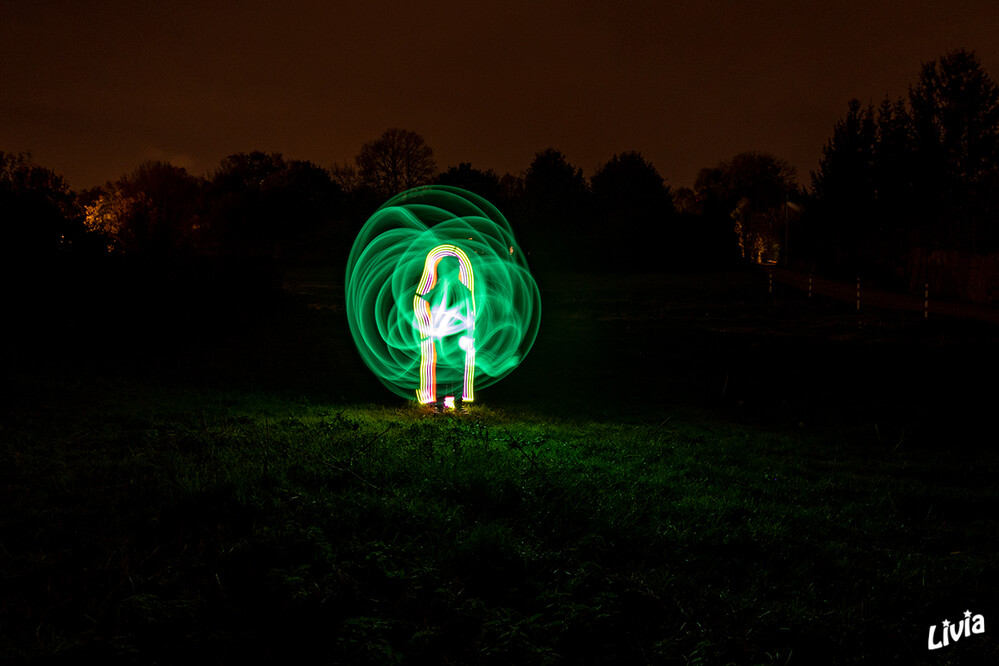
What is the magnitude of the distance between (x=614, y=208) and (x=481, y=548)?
63.7 metres

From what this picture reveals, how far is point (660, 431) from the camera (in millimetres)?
8195

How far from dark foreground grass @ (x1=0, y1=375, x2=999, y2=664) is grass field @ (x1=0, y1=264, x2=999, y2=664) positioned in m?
0.02

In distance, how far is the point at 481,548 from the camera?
4.50 metres

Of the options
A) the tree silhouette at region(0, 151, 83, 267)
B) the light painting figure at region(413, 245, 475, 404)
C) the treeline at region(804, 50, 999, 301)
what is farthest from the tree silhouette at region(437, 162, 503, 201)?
the light painting figure at region(413, 245, 475, 404)

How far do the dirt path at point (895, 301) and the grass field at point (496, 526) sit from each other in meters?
11.9

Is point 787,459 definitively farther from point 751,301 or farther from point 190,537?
point 751,301

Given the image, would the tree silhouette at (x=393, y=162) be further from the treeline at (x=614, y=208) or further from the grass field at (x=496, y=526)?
the grass field at (x=496, y=526)

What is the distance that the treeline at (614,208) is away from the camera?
60.7ft

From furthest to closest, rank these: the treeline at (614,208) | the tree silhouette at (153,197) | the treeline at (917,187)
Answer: the tree silhouette at (153,197)
the treeline at (917,187)
the treeline at (614,208)

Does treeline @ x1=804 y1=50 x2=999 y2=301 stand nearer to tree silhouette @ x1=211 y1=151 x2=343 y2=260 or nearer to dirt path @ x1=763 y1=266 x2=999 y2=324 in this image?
dirt path @ x1=763 y1=266 x2=999 y2=324

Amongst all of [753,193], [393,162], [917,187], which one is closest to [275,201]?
[393,162]

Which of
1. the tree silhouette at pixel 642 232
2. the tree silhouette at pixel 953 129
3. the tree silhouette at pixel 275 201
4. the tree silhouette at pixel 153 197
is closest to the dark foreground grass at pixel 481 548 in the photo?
the tree silhouette at pixel 153 197

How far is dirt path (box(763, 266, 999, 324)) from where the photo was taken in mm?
20703

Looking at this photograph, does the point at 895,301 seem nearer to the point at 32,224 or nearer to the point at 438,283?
the point at 438,283
